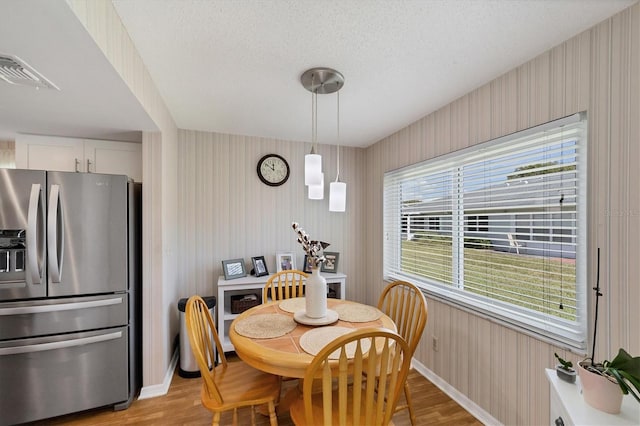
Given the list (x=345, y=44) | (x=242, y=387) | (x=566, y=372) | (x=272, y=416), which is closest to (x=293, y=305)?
(x=242, y=387)

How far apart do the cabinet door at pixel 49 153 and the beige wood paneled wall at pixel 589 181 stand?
317 cm

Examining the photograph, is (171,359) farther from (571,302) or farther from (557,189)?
(557,189)

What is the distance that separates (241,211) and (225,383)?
6.32 feet

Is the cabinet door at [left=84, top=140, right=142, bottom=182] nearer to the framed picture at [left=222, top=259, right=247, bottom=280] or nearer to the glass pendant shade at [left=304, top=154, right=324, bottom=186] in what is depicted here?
the framed picture at [left=222, top=259, right=247, bottom=280]

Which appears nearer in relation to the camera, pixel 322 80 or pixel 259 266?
pixel 322 80

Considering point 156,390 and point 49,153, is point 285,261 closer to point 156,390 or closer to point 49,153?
point 156,390

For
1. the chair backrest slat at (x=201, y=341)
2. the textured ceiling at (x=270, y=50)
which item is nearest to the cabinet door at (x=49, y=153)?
the textured ceiling at (x=270, y=50)

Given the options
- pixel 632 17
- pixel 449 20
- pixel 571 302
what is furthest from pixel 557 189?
pixel 449 20

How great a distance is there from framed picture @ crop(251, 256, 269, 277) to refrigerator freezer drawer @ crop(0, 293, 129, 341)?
1222 mm

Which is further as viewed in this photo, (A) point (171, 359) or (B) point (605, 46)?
(A) point (171, 359)

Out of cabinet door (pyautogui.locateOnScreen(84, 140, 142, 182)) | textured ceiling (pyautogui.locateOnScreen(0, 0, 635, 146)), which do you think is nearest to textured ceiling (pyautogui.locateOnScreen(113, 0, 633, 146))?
textured ceiling (pyautogui.locateOnScreen(0, 0, 635, 146))

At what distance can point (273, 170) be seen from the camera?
3.32 metres

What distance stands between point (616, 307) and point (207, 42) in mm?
2490

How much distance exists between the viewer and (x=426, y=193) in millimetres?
2672
